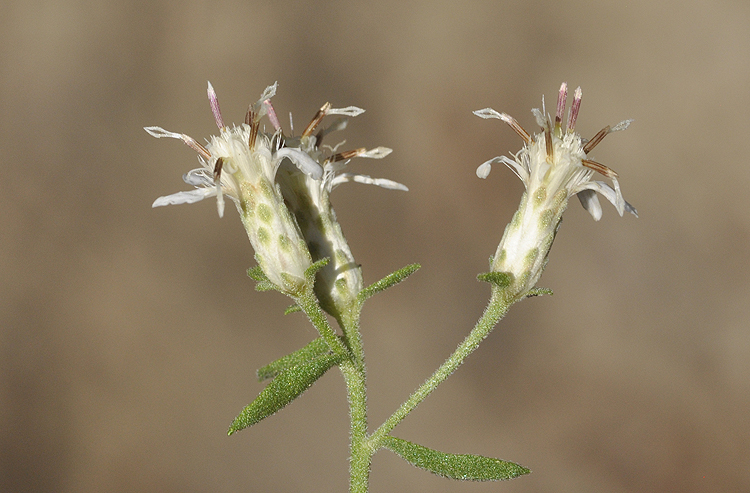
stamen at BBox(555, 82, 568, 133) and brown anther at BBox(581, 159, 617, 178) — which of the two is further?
stamen at BBox(555, 82, 568, 133)

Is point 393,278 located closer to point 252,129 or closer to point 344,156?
point 344,156

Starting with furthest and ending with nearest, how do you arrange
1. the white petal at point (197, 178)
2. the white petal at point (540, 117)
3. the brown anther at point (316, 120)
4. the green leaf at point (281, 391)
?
the brown anther at point (316, 120)
the white petal at point (540, 117)
the white petal at point (197, 178)
the green leaf at point (281, 391)

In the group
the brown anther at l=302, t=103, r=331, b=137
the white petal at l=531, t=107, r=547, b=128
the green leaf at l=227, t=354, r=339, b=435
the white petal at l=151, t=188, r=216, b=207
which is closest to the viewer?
the green leaf at l=227, t=354, r=339, b=435

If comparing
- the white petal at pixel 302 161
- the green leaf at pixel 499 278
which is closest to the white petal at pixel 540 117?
the green leaf at pixel 499 278

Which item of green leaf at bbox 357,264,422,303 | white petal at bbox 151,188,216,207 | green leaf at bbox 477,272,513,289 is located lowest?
green leaf at bbox 477,272,513,289

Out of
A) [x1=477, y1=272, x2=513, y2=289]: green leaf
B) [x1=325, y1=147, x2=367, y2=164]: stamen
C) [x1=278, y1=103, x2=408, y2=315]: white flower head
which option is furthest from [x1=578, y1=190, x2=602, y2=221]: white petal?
[x1=325, y1=147, x2=367, y2=164]: stamen

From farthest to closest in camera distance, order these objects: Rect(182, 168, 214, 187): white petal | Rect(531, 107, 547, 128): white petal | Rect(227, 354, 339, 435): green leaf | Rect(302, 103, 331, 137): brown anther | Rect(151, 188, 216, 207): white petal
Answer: Rect(302, 103, 331, 137): brown anther
Rect(531, 107, 547, 128): white petal
Rect(182, 168, 214, 187): white petal
Rect(151, 188, 216, 207): white petal
Rect(227, 354, 339, 435): green leaf

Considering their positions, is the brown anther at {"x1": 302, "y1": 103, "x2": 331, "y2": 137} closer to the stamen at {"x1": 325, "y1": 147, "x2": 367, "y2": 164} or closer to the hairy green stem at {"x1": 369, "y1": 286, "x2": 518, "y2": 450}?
the stamen at {"x1": 325, "y1": 147, "x2": 367, "y2": 164}

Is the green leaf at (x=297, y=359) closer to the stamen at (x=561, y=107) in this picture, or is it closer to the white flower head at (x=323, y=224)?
the white flower head at (x=323, y=224)
